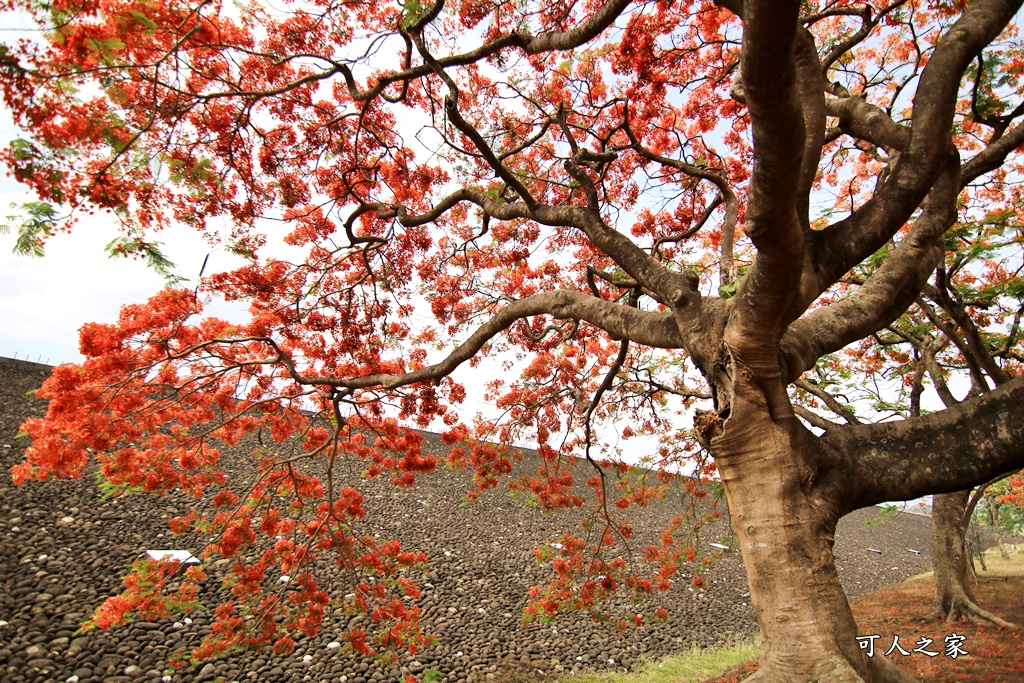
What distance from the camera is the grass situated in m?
4.98

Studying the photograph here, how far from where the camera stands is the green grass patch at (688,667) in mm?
5617

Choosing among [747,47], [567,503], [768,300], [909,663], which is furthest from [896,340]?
[747,47]

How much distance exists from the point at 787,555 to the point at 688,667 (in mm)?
4846

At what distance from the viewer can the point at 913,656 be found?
5777 millimetres

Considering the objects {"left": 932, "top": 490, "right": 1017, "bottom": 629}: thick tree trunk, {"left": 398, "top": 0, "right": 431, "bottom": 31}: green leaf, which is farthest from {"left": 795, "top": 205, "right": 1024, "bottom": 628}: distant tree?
{"left": 398, "top": 0, "right": 431, "bottom": 31}: green leaf

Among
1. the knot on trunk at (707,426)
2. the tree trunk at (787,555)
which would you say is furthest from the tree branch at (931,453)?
the knot on trunk at (707,426)

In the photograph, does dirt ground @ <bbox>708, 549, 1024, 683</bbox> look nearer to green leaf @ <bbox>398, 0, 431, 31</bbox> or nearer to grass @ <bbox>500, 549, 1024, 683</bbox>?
grass @ <bbox>500, 549, 1024, 683</bbox>

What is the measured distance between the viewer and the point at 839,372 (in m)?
8.24

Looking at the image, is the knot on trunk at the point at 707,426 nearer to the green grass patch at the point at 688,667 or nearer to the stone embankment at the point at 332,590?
the stone embankment at the point at 332,590

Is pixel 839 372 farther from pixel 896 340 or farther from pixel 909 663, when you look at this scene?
pixel 909 663

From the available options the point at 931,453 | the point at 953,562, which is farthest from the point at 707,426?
the point at 953,562

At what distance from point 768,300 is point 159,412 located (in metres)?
4.43

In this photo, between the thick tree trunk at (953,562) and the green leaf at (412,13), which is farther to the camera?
the thick tree trunk at (953,562)

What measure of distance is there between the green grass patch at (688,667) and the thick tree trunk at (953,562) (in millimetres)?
3063
